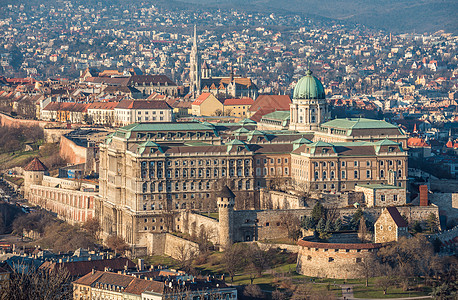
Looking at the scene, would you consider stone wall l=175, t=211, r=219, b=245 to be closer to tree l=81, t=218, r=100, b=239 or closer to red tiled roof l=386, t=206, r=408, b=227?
tree l=81, t=218, r=100, b=239

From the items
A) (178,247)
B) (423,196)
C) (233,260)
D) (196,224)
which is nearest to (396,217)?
(423,196)

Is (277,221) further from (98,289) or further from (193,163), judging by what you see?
(98,289)

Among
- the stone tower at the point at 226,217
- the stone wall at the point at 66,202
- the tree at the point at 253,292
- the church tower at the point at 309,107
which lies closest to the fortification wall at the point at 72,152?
the stone wall at the point at 66,202

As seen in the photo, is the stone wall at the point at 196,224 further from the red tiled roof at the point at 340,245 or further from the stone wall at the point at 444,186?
the stone wall at the point at 444,186

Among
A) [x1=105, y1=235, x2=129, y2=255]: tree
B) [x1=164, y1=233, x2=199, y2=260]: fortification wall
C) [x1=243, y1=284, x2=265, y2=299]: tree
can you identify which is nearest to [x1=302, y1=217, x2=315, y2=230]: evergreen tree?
[x1=164, y1=233, x2=199, y2=260]: fortification wall

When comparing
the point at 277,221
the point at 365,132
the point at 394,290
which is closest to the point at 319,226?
the point at 277,221

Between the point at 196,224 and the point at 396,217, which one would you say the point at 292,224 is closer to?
the point at 396,217
